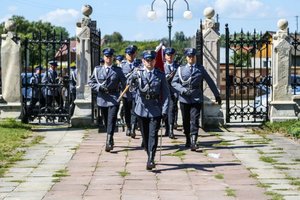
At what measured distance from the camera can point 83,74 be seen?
15.9 metres

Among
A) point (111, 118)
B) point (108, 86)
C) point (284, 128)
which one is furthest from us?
point (284, 128)

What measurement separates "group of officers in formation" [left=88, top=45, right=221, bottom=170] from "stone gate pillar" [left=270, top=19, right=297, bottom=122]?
3.20m

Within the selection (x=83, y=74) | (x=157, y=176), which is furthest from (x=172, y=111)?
(x=157, y=176)

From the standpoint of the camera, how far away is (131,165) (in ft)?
34.2

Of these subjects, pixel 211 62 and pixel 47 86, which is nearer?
pixel 211 62

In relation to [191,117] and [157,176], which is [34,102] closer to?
[191,117]

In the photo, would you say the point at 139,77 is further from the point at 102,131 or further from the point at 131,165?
the point at 102,131

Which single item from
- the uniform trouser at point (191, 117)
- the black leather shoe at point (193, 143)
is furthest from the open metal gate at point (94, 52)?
the black leather shoe at point (193, 143)

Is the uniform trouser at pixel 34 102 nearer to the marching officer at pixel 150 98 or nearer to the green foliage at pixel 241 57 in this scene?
the green foliage at pixel 241 57

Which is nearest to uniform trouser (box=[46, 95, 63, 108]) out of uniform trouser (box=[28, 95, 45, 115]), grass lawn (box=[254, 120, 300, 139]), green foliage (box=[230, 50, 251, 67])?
uniform trouser (box=[28, 95, 45, 115])

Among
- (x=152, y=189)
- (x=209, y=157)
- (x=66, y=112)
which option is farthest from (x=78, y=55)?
(x=152, y=189)

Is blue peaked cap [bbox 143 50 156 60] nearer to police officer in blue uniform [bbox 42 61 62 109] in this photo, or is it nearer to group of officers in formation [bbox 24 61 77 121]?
group of officers in formation [bbox 24 61 77 121]

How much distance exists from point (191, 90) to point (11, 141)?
3962 millimetres

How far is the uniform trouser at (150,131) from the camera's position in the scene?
9.91 meters
